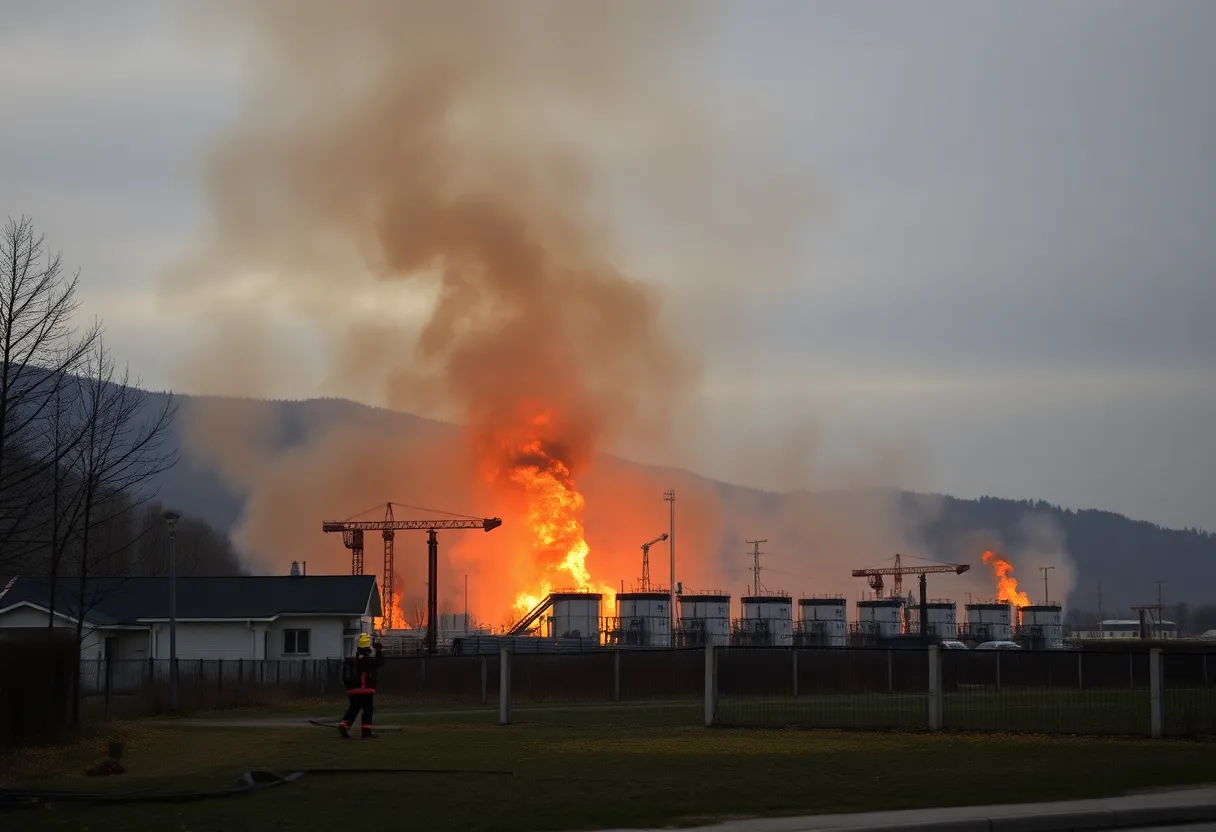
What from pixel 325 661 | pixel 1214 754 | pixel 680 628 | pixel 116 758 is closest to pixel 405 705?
pixel 325 661

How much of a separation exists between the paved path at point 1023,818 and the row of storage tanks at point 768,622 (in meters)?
62.9

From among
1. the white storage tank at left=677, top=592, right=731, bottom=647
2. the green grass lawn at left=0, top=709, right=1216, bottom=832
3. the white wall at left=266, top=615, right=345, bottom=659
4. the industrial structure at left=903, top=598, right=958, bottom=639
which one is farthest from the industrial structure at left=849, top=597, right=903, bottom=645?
the green grass lawn at left=0, top=709, right=1216, bottom=832

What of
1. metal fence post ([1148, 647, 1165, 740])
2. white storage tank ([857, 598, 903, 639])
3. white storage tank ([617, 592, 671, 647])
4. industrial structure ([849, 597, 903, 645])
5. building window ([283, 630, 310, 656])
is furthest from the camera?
white storage tank ([857, 598, 903, 639])

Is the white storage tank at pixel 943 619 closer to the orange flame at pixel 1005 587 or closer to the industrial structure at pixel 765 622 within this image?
the industrial structure at pixel 765 622

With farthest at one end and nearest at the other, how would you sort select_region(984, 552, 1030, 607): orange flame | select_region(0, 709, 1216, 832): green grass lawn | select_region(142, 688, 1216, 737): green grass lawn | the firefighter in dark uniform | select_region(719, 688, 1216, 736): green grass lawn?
1. select_region(984, 552, 1030, 607): orange flame
2. the firefighter in dark uniform
3. select_region(142, 688, 1216, 737): green grass lawn
4. select_region(719, 688, 1216, 736): green grass lawn
5. select_region(0, 709, 1216, 832): green grass lawn

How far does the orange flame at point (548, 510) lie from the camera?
10488 centimetres

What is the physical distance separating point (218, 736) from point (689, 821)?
18.6 metres

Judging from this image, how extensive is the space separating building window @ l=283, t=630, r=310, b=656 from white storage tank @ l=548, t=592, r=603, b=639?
106ft

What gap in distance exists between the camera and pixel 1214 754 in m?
22.4

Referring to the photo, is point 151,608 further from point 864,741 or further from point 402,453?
point 402,453

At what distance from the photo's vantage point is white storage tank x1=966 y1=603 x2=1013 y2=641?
130125 mm

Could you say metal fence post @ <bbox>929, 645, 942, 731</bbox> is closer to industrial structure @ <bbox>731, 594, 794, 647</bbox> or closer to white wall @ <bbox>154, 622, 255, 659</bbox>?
white wall @ <bbox>154, 622, 255, 659</bbox>

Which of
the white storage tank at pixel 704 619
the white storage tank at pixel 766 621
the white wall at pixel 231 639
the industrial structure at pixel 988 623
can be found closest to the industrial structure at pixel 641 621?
the white storage tank at pixel 704 619

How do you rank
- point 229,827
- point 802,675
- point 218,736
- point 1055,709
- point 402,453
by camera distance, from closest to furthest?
point 229,827 < point 1055,709 < point 218,736 < point 802,675 < point 402,453
